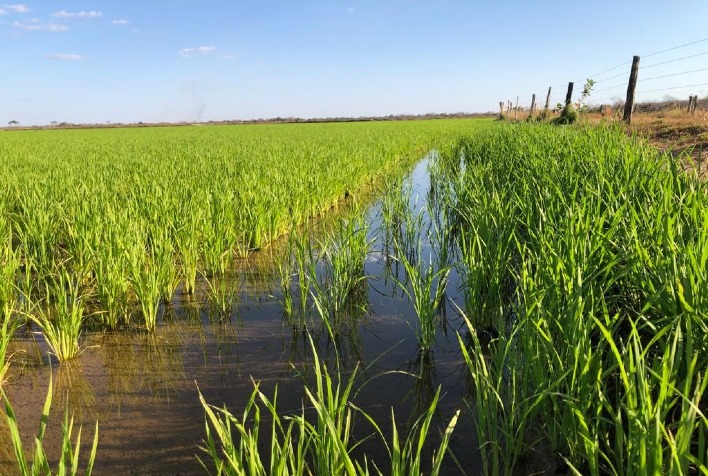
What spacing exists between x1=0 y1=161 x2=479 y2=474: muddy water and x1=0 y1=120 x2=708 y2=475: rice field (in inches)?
0.5

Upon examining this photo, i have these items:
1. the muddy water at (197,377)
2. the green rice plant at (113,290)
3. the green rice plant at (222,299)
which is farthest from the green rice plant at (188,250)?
the green rice plant at (113,290)

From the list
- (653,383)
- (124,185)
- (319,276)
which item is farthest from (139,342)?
(124,185)

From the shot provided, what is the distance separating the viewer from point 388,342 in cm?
290

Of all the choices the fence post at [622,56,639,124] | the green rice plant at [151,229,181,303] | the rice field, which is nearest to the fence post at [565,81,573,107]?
the fence post at [622,56,639,124]

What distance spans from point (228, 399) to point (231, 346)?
612 mm

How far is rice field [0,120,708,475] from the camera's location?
1395mm

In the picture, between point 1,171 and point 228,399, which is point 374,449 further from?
point 1,171

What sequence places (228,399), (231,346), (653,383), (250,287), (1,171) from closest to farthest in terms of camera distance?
1. (653,383)
2. (228,399)
3. (231,346)
4. (250,287)
5. (1,171)

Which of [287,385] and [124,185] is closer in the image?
[287,385]

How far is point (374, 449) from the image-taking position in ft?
6.30

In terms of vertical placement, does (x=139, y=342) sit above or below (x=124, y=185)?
below

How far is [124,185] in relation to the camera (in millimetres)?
6062

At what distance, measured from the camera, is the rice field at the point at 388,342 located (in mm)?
1395

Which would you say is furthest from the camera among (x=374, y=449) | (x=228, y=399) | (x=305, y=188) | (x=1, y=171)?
(x=1, y=171)
